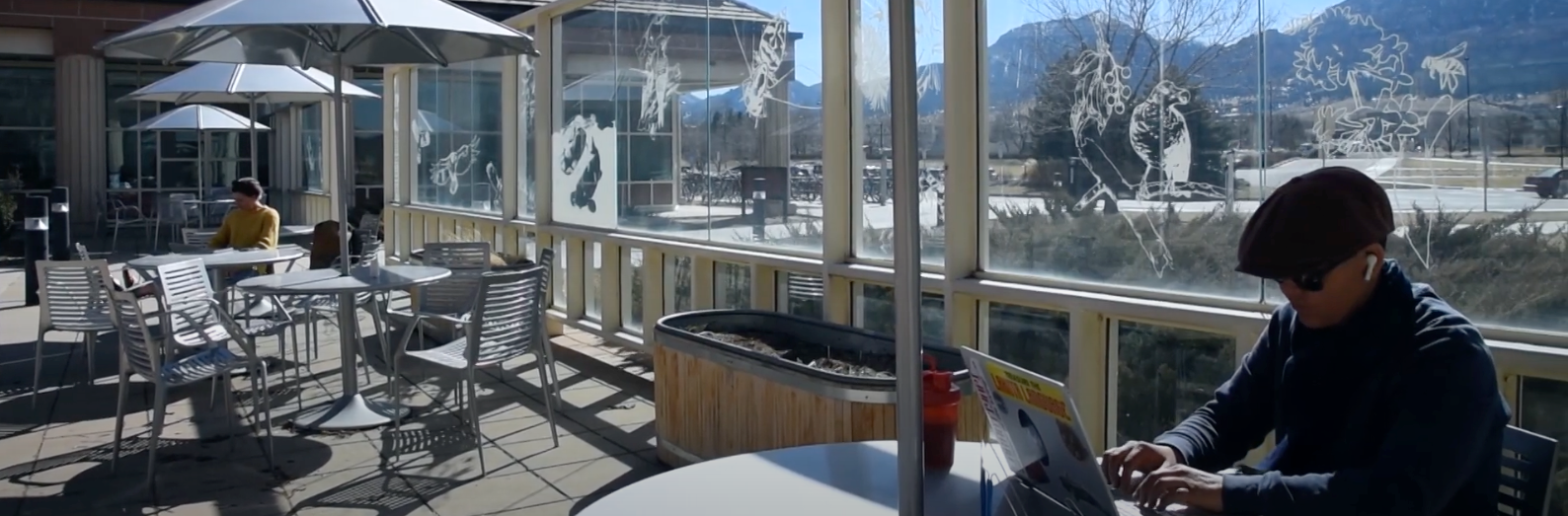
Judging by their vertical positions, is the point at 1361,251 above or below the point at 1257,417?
above

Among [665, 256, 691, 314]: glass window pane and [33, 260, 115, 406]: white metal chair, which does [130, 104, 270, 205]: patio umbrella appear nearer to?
[33, 260, 115, 406]: white metal chair

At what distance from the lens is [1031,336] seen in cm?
488

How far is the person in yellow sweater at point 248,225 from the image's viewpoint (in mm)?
8867

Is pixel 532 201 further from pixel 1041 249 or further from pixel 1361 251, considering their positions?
pixel 1361 251

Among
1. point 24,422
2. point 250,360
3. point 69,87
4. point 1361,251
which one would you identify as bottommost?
point 24,422

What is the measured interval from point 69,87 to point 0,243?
448 cm

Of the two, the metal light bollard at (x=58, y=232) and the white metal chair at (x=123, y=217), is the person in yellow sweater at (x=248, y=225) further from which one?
the white metal chair at (x=123, y=217)

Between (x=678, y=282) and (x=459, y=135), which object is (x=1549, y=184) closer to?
(x=678, y=282)

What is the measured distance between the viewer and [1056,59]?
471 centimetres

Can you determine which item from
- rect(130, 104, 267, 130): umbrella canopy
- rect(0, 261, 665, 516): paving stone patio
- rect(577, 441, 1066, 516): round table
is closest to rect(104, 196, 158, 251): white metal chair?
rect(130, 104, 267, 130): umbrella canopy

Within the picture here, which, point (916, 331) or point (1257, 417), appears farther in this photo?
point (1257, 417)

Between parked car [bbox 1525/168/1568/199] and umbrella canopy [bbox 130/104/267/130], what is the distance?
40.3 ft

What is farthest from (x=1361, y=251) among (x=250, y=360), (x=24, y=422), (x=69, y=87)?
(x=69, y=87)

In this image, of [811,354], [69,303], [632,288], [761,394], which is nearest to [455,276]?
[632,288]
